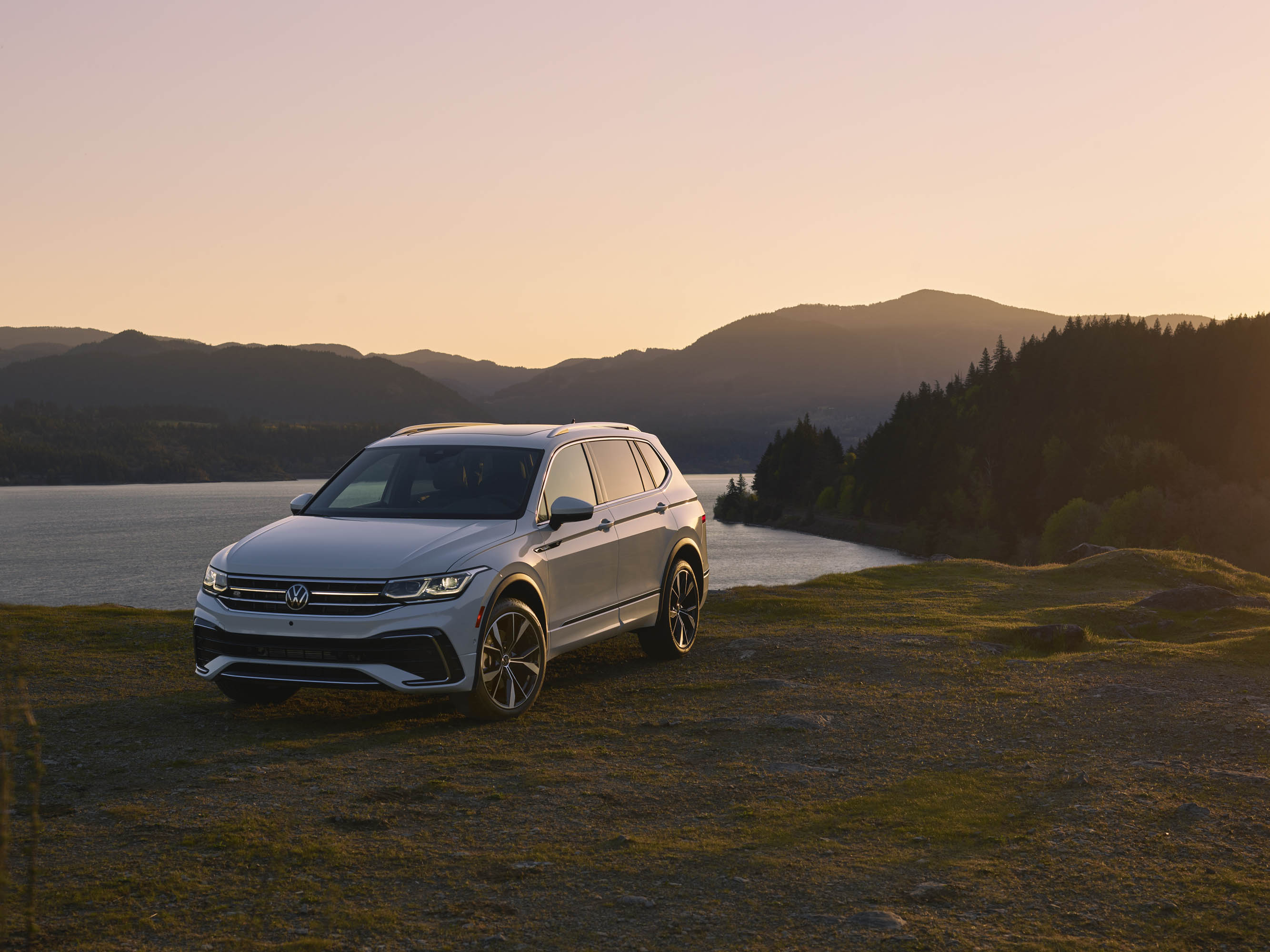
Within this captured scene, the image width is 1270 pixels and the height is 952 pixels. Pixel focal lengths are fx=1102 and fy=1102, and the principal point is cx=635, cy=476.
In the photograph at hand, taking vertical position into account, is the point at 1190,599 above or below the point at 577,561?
below

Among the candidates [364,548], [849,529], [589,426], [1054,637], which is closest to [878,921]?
[364,548]

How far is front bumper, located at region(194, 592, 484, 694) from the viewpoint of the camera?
7.13 meters

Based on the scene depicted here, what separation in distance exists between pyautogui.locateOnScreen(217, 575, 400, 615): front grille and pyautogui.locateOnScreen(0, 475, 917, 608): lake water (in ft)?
77.1

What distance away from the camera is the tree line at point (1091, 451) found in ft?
263

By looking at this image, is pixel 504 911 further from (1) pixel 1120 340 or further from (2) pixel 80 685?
(1) pixel 1120 340

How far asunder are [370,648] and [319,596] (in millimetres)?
500

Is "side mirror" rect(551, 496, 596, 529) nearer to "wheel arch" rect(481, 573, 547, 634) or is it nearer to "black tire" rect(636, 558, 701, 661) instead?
"wheel arch" rect(481, 573, 547, 634)

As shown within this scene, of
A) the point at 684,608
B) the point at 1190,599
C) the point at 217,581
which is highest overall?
the point at 217,581

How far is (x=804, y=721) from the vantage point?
7652mm

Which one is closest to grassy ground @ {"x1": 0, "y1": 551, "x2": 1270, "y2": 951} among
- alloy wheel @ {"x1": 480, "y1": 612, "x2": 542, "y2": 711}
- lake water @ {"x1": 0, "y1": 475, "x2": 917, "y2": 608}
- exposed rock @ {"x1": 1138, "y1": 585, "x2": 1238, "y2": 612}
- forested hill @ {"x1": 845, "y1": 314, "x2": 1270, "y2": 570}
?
alloy wheel @ {"x1": 480, "y1": 612, "x2": 542, "y2": 711}

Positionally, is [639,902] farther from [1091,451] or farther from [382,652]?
[1091,451]

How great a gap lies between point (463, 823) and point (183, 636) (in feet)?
24.0

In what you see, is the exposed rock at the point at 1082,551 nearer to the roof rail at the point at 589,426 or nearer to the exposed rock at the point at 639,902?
the roof rail at the point at 589,426

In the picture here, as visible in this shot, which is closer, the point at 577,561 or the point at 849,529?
the point at 577,561
